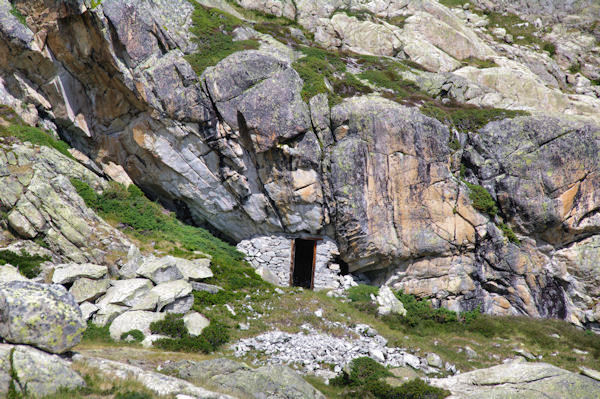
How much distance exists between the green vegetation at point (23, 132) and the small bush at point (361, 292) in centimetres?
1752

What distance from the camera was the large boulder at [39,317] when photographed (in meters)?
8.44

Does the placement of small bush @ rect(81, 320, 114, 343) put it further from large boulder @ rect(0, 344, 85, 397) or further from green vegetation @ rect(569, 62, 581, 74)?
green vegetation @ rect(569, 62, 581, 74)

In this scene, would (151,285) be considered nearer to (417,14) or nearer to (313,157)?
(313,157)

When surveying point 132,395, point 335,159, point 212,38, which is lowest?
point 132,395

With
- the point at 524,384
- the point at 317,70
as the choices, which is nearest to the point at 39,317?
the point at 524,384

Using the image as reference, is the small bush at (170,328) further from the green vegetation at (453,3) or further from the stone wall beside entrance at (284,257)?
the green vegetation at (453,3)

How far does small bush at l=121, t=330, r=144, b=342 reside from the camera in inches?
496

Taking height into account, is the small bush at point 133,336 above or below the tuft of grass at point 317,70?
below

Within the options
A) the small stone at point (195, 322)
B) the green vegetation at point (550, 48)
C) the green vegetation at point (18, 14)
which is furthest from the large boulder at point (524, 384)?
the green vegetation at point (550, 48)

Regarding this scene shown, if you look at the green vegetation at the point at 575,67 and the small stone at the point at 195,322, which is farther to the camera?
the green vegetation at the point at 575,67

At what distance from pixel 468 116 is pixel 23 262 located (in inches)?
956

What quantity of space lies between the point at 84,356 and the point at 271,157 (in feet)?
47.8

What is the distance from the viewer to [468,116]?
24.2 meters

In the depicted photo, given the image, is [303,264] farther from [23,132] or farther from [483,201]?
[23,132]
